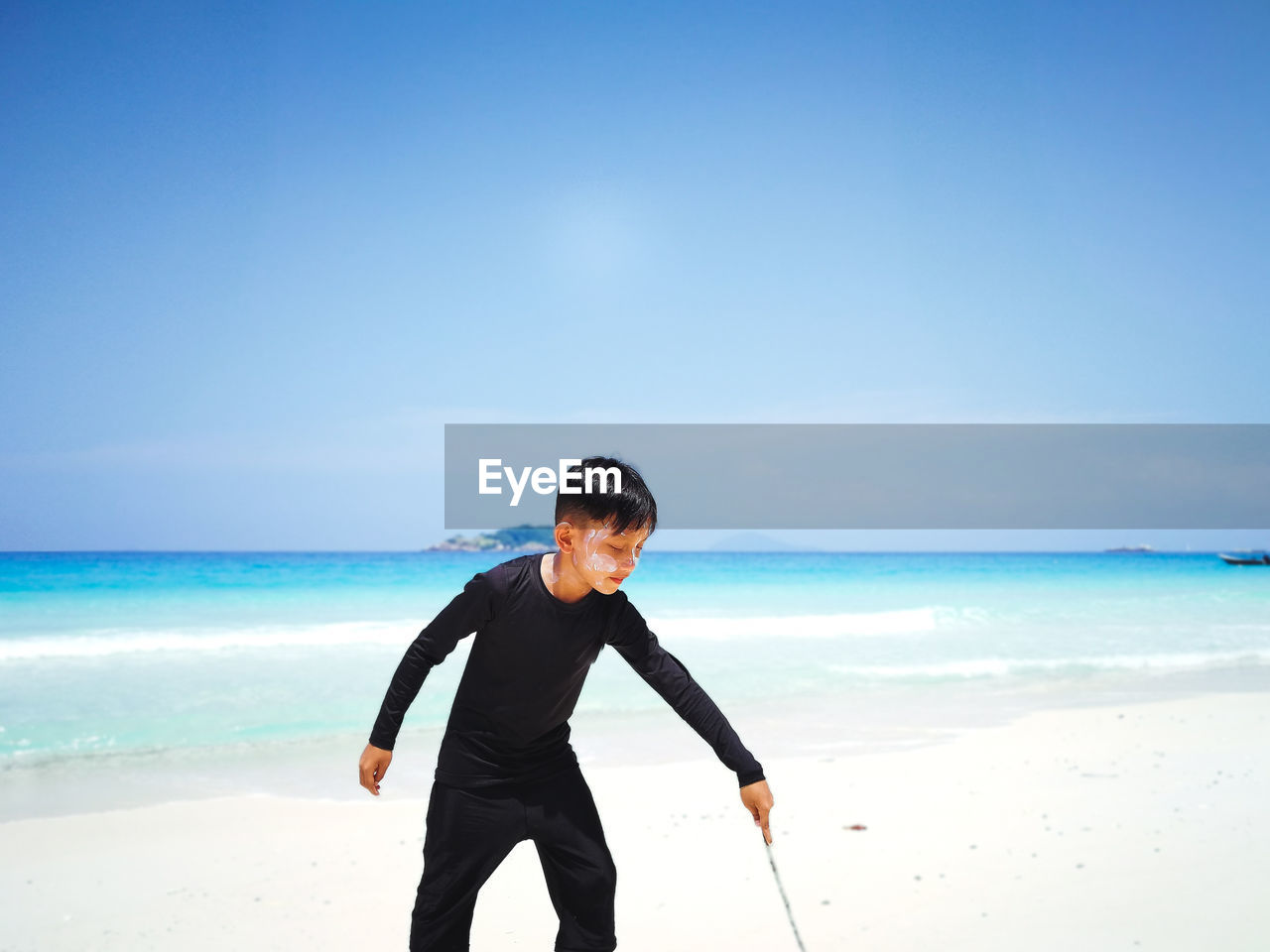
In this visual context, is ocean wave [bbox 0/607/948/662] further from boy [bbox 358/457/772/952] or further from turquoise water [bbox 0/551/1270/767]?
boy [bbox 358/457/772/952]

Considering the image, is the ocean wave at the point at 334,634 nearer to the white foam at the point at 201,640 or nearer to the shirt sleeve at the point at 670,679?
the white foam at the point at 201,640

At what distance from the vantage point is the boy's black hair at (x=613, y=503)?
233 cm

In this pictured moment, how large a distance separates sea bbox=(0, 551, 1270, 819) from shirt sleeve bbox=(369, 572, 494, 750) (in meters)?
4.22

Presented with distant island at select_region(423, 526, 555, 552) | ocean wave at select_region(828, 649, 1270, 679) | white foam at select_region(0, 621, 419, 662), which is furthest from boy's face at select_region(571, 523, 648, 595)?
distant island at select_region(423, 526, 555, 552)

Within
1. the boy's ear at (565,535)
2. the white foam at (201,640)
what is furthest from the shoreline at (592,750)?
the white foam at (201,640)

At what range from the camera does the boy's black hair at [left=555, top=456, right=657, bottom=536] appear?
233cm

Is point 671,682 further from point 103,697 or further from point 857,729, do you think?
point 103,697

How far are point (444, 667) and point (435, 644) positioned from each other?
8.88 metres

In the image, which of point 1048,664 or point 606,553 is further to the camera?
point 1048,664

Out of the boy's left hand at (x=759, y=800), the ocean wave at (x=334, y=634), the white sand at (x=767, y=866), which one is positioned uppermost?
the boy's left hand at (x=759, y=800)

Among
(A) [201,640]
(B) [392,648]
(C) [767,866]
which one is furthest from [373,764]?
(A) [201,640]

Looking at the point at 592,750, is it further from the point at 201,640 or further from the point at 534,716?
the point at 201,640

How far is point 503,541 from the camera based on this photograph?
60094 millimetres

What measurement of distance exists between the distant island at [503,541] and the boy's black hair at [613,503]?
2091 inches
